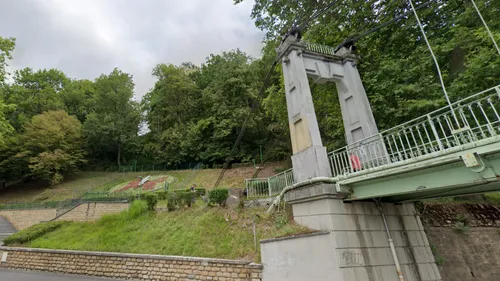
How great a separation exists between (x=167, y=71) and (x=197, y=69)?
5.08m

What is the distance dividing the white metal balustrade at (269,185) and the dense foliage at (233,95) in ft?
11.7

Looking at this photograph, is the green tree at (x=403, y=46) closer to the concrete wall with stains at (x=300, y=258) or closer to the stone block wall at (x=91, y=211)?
the concrete wall with stains at (x=300, y=258)

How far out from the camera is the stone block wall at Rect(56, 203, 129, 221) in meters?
13.9

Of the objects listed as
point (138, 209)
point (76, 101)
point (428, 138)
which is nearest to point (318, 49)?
point (428, 138)

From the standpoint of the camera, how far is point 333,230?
5.59 metres

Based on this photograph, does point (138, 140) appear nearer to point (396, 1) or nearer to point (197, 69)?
point (197, 69)

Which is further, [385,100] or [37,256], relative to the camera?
[37,256]

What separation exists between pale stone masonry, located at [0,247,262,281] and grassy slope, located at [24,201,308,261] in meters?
0.36

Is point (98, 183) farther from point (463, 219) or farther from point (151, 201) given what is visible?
point (463, 219)

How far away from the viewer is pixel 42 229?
40.1 feet

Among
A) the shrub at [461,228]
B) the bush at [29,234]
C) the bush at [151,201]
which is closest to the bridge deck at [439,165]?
the shrub at [461,228]

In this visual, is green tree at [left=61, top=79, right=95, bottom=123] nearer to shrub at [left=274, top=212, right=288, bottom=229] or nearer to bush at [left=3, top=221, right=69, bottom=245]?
bush at [left=3, top=221, right=69, bottom=245]

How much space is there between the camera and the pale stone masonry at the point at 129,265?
265 inches

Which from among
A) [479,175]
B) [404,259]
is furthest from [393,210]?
[479,175]
